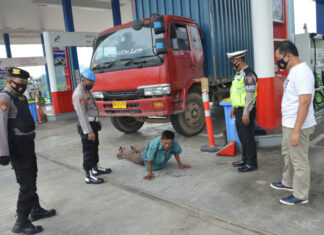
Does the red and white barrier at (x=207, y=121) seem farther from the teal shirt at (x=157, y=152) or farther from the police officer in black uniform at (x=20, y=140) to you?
the police officer in black uniform at (x=20, y=140)

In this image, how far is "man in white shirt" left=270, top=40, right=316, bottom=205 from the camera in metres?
2.51

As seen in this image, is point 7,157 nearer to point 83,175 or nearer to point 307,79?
point 83,175

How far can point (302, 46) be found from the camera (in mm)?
6914

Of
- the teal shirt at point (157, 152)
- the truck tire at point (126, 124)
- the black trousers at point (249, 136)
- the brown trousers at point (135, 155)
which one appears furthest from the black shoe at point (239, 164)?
the truck tire at point (126, 124)

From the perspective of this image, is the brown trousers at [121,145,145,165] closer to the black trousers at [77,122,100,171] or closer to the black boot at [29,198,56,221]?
the black trousers at [77,122,100,171]

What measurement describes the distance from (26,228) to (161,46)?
349cm

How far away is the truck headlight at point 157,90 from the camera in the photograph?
524 centimetres

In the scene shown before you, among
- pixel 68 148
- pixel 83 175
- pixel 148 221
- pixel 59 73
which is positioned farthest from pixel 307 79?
pixel 59 73

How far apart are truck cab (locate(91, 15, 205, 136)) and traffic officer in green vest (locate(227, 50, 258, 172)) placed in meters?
1.65

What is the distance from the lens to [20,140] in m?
2.70

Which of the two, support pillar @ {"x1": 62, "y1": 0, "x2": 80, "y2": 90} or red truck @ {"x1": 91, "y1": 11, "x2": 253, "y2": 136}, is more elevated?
support pillar @ {"x1": 62, "y1": 0, "x2": 80, "y2": 90}

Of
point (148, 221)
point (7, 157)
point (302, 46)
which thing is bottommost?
point (148, 221)

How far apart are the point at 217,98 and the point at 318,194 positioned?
4444 millimetres

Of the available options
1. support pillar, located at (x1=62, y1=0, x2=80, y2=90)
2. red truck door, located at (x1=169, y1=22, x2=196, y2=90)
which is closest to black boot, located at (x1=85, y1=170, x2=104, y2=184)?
red truck door, located at (x1=169, y1=22, x2=196, y2=90)
